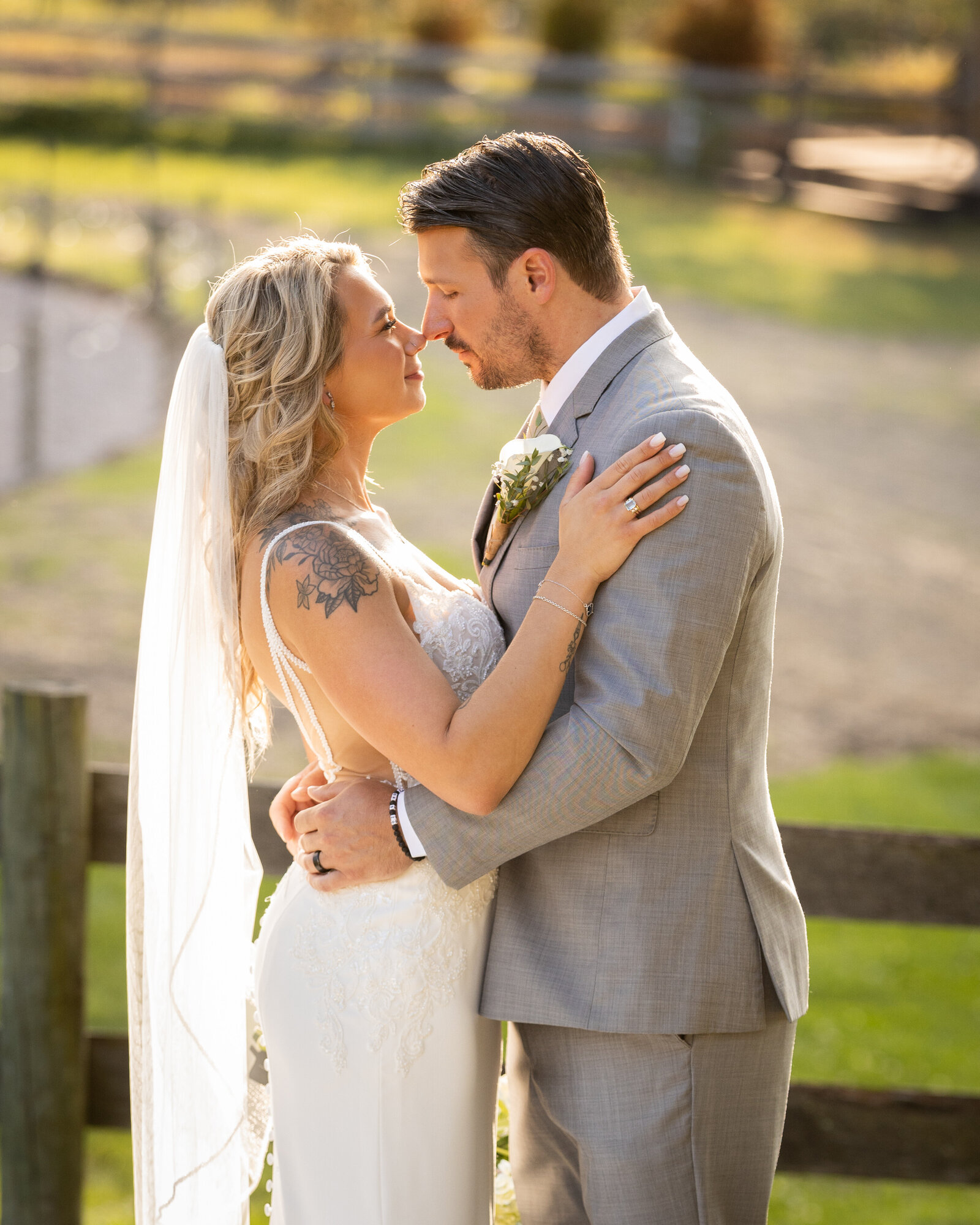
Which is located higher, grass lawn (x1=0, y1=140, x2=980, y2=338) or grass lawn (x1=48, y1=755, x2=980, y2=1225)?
grass lawn (x1=0, y1=140, x2=980, y2=338)

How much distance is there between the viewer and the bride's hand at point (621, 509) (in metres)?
2.30

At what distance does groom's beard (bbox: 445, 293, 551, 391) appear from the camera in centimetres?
268

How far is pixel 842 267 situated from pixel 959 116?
21.8 ft

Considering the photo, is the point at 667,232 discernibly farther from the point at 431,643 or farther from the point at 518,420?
the point at 431,643

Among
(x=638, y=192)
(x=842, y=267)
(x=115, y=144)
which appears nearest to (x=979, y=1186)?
(x=842, y=267)

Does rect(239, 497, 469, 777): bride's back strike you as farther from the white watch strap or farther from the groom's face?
the groom's face

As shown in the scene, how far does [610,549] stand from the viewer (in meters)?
2.32

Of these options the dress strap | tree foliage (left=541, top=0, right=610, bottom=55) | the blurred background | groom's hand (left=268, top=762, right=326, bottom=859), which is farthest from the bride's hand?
tree foliage (left=541, top=0, right=610, bottom=55)

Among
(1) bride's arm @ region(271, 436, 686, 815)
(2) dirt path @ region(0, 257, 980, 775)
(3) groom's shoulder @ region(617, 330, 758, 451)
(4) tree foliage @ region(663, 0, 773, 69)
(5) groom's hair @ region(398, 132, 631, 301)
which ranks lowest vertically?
(2) dirt path @ region(0, 257, 980, 775)

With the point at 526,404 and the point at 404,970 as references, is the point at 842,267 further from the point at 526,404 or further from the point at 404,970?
the point at 404,970

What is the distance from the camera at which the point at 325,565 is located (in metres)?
2.54

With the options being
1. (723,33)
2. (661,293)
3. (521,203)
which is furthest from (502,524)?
(723,33)

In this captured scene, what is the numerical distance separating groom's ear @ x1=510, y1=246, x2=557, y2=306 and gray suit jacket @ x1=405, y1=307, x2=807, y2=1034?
0.18 meters

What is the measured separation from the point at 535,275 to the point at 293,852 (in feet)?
4.43
